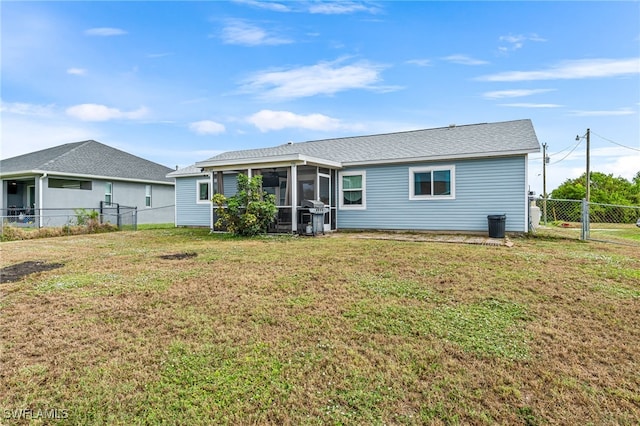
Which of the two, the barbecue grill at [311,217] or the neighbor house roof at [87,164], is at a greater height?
the neighbor house roof at [87,164]

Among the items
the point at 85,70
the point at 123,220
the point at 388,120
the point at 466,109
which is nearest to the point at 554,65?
the point at 466,109

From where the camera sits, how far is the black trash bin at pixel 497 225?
10.2 m

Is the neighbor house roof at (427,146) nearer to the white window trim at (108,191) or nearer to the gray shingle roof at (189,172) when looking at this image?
the gray shingle roof at (189,172)

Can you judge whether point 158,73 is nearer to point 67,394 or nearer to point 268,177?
point 268,177

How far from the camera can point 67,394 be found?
2854 mm

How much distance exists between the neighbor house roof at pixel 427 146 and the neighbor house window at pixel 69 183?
887 centimetres

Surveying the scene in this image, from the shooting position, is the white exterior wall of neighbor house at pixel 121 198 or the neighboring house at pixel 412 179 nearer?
the neighboring house at pixel 412 179

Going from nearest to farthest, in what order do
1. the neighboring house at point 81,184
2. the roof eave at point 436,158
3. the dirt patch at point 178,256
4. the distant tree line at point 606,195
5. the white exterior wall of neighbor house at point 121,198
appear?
the dirt patch at point 178,256 < the roof eave at point 436,158 < the neighboring house at point 81,184 < the white exterior wall of neighbor house at point 121,198 < the distant tree line at point 606,195

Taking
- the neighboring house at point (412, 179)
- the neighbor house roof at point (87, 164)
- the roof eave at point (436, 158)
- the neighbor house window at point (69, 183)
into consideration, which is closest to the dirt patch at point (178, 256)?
the neighboring house at point (412, 179)

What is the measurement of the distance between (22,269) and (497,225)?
11346mm

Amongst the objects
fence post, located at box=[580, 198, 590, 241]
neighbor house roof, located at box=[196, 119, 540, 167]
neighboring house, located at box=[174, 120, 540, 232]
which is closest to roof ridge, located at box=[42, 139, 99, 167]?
neighbor house roof, located at box=[196, 119, 540, 167]

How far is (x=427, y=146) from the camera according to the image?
12680 millimetres

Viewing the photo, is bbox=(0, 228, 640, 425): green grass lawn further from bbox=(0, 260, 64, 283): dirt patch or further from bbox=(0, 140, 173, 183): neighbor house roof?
bbox=(0, 140, 173, 183): neighbor house roof

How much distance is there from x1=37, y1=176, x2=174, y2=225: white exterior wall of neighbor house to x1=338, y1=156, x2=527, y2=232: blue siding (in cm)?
1199
